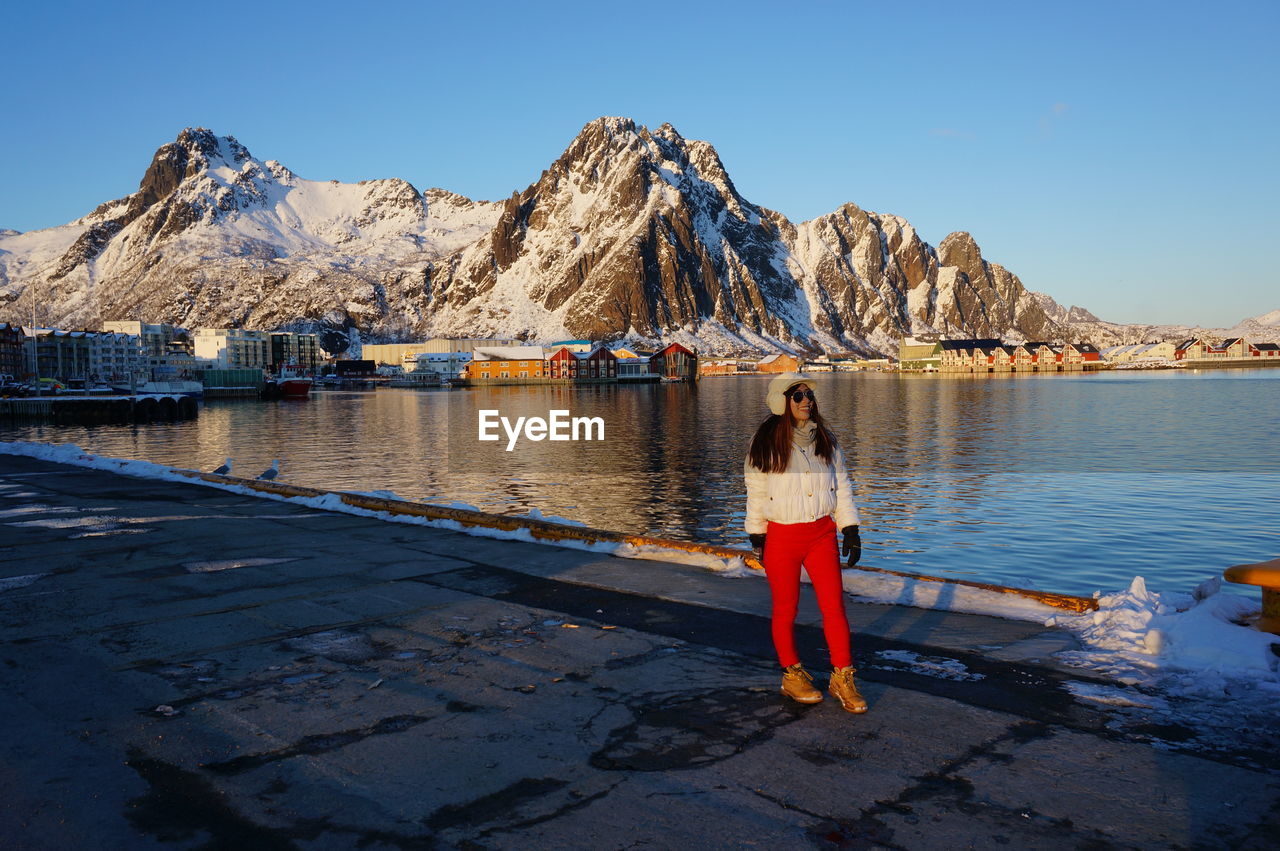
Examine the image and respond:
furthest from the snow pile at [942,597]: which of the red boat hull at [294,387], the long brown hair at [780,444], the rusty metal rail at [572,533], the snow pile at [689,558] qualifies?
the red boat hull at [294,387]

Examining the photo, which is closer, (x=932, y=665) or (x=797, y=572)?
(x=797, y=572)

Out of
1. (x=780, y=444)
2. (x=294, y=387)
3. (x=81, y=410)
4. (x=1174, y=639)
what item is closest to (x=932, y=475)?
(x=1174, y=639)

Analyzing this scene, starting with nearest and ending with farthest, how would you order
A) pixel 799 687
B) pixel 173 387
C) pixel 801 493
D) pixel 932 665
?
1. pixel 799 687
2. pixel 801 493
3. pixel 932 665
4. pixel 173 387

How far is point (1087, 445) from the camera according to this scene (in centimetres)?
5050

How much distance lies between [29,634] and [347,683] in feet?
13.2

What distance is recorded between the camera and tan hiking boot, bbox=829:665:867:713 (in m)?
6.31

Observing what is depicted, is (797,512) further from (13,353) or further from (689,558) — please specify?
(13,353)

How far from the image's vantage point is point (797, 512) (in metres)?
6.66

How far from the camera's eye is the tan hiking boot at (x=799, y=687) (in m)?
6.49

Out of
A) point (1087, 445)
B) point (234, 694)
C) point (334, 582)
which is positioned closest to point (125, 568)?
point (334, 582)

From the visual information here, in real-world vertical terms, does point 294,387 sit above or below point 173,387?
below

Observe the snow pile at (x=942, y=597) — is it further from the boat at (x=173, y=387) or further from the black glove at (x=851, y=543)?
the boat at (x=173, y=387)

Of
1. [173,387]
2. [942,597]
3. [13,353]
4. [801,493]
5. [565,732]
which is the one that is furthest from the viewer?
[13,353]

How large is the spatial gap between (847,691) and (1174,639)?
3.41 meters
